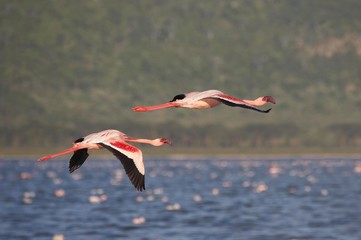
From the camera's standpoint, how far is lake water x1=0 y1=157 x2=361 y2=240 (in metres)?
44.5

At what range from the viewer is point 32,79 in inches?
7717

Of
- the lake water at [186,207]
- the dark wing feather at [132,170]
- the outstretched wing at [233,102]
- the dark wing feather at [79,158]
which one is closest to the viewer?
the outstretched wing at [233,102]

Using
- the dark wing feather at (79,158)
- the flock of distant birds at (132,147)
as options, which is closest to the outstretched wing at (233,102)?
the flock of distant birds at (132,147)

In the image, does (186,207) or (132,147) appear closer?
(132,147)

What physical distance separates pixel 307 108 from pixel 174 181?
338 ft

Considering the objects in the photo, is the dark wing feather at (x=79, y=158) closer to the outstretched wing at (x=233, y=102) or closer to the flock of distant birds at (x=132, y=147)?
the flock of distant birds at (x=132, y=147)

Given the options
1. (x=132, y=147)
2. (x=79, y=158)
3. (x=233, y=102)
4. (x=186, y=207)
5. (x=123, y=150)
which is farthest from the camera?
(x=186, y=207)

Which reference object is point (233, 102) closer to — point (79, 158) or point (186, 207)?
point (79, 158)

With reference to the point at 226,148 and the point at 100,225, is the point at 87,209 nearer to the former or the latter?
the point at 100,225

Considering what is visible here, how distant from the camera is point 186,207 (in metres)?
59.0

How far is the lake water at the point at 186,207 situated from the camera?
44.5m

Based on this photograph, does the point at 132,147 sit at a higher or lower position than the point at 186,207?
lower

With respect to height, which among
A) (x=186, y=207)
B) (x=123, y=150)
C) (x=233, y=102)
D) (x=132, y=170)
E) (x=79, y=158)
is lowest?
(x=132, y=170)

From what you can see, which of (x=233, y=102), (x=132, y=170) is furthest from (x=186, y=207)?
(x=233, y=102)
